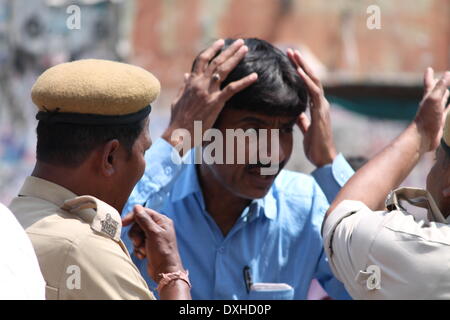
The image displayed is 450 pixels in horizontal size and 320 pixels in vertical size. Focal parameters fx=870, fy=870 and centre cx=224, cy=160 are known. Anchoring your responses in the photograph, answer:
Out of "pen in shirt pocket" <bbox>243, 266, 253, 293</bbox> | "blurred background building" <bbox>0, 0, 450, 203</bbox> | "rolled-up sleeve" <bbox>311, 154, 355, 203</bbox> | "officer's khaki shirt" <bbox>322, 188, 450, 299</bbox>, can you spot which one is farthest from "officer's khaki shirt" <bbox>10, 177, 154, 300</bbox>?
"blurred background building" <bbox>0, 0, 450, 203</bbox>

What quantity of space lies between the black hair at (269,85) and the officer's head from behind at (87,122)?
1118 mm

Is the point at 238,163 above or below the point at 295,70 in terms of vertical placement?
below

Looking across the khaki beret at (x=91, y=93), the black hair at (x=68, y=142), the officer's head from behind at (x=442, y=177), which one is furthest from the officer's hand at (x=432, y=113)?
the black hair at (x=68, y=142)

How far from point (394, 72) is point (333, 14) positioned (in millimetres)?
1160

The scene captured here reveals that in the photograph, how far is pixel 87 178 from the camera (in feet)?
9.52

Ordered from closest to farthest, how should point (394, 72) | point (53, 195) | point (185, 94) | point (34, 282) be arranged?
point (34, 282)
point (53, 195)
point (185, 94)
point (394, 72)

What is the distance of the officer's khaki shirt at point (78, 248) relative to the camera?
2.63m

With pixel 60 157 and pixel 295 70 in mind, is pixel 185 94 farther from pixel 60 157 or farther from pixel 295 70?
pixel 60 157

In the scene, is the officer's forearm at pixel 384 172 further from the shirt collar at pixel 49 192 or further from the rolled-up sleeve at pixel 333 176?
the shirt collar at pixel 49 192

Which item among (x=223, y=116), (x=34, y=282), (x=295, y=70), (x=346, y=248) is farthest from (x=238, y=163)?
(x=34, y=282)

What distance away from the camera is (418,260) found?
2885mm

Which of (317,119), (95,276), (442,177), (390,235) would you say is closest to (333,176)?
(317,119)

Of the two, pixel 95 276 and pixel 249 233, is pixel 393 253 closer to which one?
pixel 95 276

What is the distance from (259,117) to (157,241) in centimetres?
106
